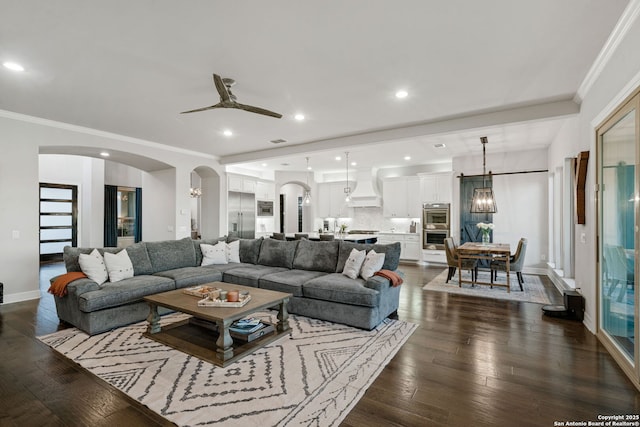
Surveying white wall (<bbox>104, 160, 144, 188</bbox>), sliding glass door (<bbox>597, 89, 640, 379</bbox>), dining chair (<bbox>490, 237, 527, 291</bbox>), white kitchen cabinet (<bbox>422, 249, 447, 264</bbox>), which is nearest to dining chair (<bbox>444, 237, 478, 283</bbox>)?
dining chair (<bbox>490, 237, 527, 291</bbox>)

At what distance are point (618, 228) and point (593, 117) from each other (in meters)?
1.36

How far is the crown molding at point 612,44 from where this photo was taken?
2361 millimetres

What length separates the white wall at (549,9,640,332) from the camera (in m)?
2.52

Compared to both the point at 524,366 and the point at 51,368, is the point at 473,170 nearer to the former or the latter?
the point at 524,366

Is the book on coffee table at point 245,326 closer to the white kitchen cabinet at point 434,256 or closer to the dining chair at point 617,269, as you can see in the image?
the dining chair at point 617,269

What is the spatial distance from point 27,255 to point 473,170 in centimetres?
923

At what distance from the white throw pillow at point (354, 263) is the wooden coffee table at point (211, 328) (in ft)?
3.46

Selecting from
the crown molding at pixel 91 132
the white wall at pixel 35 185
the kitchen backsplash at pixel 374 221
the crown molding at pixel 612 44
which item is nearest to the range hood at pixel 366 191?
the kitchen backsplash at pixel 374 221

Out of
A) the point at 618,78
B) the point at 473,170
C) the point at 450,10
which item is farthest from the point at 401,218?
the point at 450,10

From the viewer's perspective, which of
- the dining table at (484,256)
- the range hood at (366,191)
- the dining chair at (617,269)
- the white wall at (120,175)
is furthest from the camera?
the white wall at (120,175)

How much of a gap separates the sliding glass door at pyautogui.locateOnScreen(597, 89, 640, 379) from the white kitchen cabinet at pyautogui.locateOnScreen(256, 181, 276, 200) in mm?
7823

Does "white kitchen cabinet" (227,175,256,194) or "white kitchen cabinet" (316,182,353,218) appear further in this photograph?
"white kitchen cabinet" (316,182,353,218)

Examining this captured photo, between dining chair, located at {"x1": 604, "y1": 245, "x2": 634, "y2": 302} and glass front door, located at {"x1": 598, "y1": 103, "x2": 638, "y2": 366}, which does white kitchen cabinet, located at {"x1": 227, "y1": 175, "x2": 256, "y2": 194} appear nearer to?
glass front door, located at {"x1": 598, "y1": 103, "x2": 638, "y2": 366}

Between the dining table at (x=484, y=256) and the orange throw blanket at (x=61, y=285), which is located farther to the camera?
the dining table at (x=484, y=256)
